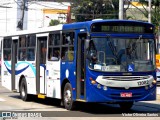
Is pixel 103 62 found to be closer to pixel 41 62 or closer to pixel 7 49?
pixel 41 62

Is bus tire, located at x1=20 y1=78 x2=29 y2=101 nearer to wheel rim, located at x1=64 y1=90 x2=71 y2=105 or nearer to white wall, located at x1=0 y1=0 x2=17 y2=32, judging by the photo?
wheel rim, located at x1=64 y1=90 x2=71 y2=105

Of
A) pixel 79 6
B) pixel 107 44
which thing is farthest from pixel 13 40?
pixel 79 6

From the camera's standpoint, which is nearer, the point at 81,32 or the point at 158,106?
the point at 81,32

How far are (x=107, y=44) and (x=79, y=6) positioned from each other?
4586 centimetres

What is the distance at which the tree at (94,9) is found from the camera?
2279 inches

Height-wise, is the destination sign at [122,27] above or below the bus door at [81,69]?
above

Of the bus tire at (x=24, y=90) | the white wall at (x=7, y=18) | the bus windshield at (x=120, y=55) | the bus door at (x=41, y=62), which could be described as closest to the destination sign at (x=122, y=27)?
the bus windshield at (x=120, y=55)

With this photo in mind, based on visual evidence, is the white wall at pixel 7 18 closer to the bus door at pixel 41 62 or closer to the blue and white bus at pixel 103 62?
the bus door at pixel 41 62

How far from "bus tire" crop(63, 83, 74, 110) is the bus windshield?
1.64 meters

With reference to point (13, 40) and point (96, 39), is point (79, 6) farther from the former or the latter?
point (96, 39)

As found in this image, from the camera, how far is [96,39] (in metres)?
14.9

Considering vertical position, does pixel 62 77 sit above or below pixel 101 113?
above

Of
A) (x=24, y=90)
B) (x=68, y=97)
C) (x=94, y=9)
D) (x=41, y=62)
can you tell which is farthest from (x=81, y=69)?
(x=94, y=9)

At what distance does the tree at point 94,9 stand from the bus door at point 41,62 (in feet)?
126
